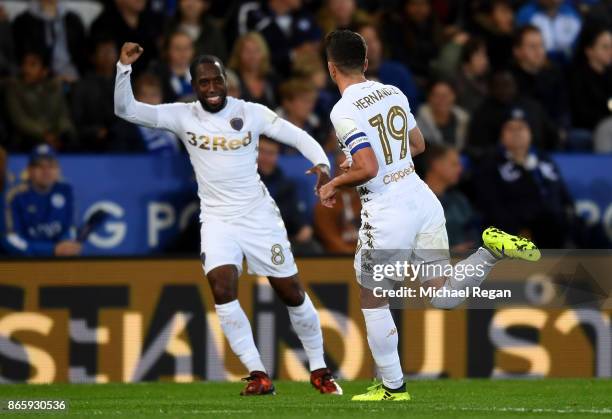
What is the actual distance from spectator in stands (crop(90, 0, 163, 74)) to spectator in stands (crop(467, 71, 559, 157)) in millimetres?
3526

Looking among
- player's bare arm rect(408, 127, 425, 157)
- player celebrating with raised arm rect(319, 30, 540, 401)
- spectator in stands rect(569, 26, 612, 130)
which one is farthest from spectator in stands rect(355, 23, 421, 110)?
player celebrating with raised arm rect(319, 30, 540, 401)

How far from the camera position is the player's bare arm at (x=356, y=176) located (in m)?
9.89

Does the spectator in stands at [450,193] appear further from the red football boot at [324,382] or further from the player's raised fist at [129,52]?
the player's raised fist at [129,52]

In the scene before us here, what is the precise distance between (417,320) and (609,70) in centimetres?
508

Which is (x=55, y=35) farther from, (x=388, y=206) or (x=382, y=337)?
(x=382, y=337)

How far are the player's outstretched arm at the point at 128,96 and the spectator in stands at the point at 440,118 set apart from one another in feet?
18.3

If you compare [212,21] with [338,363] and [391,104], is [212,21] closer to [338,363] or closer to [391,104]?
[338,363]

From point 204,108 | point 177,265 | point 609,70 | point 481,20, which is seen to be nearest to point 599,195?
point 609,70

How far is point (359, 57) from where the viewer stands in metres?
10.2

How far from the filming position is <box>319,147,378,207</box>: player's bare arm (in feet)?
32.4

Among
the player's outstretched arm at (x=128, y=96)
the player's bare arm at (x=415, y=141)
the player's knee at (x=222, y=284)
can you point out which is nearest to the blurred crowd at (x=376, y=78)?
the player's outstretched arm at (x=128, y=96)

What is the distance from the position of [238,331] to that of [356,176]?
2.13 metres

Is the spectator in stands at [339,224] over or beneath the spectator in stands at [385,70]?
beneath

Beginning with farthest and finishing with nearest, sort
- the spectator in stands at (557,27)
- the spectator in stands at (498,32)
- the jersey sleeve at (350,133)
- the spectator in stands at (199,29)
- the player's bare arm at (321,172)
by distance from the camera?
the spectator in stands at (557,27) < the spectator in stands at (498,32) < the spectator in stands at (199,29) < the player's bare arm at (321,172) < the jersey sleeve at (350,133)
